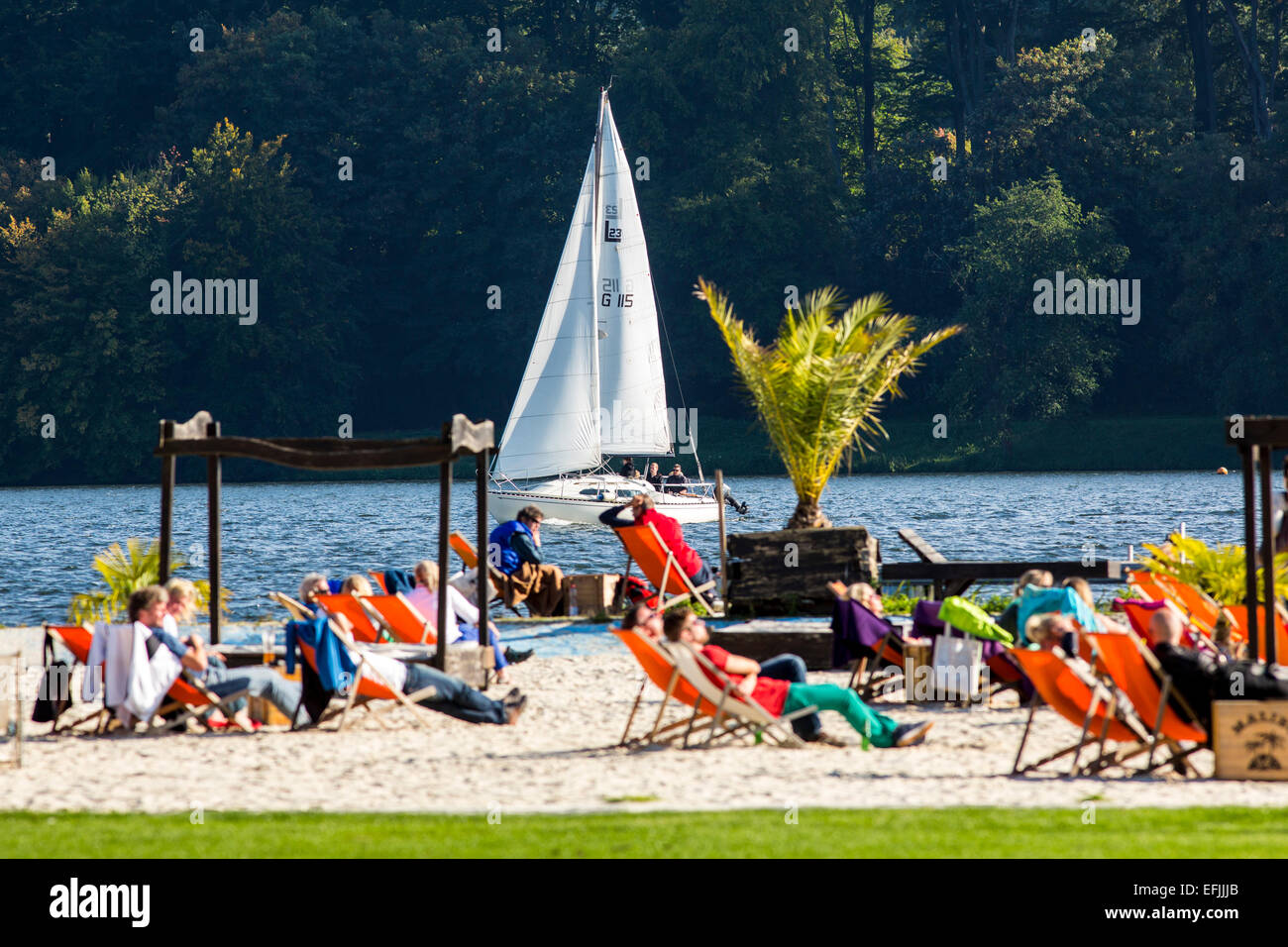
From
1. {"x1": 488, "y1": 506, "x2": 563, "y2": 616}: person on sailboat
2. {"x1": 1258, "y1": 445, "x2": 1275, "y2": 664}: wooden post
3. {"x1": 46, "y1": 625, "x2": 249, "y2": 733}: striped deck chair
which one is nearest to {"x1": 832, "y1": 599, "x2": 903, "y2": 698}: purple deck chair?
{"x1": 1258, "y1": 445, "x2": 1275, "y2": 664}: wooden post

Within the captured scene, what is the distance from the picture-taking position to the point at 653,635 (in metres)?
10.2

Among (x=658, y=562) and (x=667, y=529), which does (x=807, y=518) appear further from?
(x=658, y=562)

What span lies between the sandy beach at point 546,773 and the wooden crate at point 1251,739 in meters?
0.11

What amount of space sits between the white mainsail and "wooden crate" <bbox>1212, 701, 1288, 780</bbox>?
3118cm

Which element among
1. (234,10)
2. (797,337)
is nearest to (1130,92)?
(234,10)

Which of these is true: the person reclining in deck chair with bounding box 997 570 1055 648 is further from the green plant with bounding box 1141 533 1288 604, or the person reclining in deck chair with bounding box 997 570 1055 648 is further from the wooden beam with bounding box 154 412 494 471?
the wooden beam with bounding box 154 412 494 471

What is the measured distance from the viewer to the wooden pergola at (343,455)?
11625mm

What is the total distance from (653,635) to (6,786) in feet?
11.9

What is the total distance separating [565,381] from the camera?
131 feet

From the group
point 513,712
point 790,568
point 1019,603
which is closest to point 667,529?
point 790,568

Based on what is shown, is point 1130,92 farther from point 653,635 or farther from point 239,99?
point 653,635

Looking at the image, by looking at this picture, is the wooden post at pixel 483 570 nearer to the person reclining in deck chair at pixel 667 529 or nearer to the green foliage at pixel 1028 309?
the person reclining in deck chair at pixel 667 529

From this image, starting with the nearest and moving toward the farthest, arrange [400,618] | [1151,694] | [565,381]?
1. [1151,694]
2. [400,618]
3. [565,381]

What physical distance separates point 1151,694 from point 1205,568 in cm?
567
